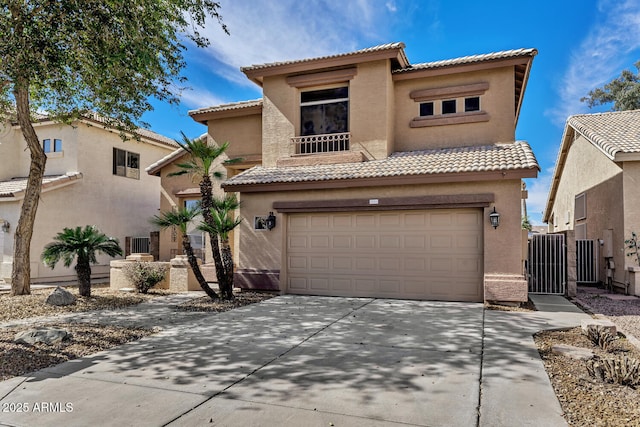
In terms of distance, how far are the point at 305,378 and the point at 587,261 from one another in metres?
14.3

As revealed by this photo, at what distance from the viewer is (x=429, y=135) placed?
44.5ft

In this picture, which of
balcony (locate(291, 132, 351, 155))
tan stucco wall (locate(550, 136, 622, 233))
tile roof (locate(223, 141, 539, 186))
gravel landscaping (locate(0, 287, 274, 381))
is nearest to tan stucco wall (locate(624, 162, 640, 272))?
tan stucco wall (locate(550, 136, 622, 233))

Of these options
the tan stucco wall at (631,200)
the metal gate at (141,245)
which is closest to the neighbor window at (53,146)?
the metal gate at (141,245)

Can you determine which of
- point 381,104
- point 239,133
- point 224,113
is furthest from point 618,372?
point 224,113

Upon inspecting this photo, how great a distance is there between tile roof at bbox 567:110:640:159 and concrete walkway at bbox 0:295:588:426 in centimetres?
724

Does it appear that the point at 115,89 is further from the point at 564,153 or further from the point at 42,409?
the point at 564,153

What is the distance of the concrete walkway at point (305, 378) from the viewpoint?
4.10m

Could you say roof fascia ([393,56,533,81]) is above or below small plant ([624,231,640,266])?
above

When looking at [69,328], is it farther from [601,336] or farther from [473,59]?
[473,59]

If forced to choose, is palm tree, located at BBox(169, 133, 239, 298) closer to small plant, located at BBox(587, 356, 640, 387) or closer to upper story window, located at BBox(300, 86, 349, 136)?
upper story window, located at BBox(300, 86, 349, 136)

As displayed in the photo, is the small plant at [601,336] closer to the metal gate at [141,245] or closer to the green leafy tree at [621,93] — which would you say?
the metal gate at [141,245]

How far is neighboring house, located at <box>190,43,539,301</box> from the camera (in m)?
10.8

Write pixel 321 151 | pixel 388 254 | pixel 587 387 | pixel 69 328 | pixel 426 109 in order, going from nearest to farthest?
pixel 587 387
pixel 69 328
pixel 388 254
pixel 426 109
pixel 321 151

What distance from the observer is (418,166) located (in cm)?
1149
